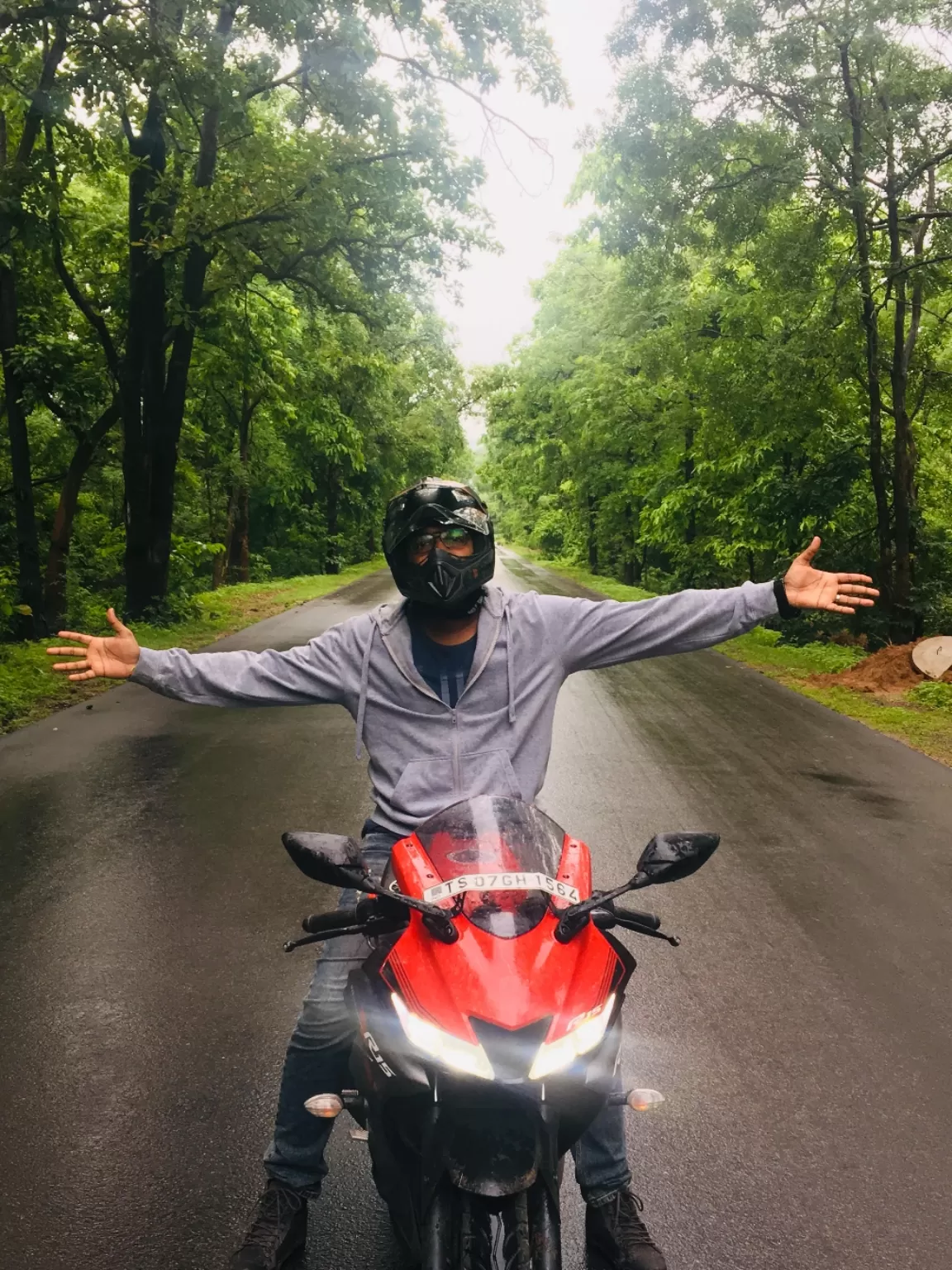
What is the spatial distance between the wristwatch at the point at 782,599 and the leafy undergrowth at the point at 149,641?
4180mm

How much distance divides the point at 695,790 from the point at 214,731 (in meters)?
4.49

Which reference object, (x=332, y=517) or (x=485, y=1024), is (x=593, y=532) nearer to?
(x=332, y=517)

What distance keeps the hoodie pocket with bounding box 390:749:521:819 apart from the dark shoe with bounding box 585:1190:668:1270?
1087mm

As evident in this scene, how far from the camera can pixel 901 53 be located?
39.6 ft

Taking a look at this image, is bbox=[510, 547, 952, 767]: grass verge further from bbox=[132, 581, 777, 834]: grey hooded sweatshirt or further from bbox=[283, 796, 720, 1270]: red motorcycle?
bbox=[283, 796, 720, 1270]: red motorcycle

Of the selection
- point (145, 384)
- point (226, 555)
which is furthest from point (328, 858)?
point (226, 555)

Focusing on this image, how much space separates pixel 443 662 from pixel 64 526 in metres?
14.5

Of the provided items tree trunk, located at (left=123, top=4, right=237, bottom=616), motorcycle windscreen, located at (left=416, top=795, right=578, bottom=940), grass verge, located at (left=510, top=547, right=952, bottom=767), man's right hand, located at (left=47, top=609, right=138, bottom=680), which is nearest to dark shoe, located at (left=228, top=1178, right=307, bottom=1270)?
motorcycle windscreen, located at (left=416, top=795, right=578, bottom=940)

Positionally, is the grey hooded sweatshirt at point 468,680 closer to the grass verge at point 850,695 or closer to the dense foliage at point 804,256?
the grass verge at point 850,695

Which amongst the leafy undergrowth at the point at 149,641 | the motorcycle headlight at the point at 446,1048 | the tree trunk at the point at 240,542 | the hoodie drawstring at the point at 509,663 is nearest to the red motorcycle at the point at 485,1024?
the motorcycle headlight at the point at 446,1048

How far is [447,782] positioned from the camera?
2475 mm

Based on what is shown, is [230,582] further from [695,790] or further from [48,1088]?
[48,1088]

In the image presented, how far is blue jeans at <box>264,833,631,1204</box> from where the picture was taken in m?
2.43

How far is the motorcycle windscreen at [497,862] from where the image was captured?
6.12 feet
